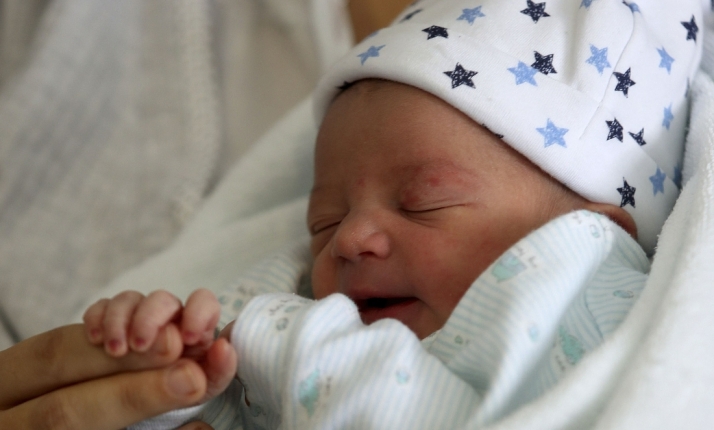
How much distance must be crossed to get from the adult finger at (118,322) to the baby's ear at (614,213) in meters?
0.67

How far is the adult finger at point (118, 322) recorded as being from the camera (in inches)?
27.3

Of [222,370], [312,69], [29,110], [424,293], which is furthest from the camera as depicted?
[312,69]

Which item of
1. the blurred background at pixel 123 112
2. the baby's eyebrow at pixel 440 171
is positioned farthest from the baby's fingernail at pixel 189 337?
the blurred background at pixel 123 112

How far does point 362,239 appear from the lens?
3.11ft

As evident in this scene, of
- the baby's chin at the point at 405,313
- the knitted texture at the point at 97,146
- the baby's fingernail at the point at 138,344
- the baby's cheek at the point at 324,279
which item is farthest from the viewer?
the knitted texture at the point at 97,146

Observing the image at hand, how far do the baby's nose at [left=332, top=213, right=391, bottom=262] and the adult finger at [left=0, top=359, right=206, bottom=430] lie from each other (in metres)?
0.32

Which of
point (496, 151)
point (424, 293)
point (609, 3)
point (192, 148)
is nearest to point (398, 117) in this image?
point (496, 151)

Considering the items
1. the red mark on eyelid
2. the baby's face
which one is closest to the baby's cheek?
the baby's face

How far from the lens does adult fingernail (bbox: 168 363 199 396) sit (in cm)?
Result: 69

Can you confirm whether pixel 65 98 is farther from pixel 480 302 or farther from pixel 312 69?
pixel 480 302

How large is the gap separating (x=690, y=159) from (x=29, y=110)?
1.37 m

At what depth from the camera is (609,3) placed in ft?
3.55

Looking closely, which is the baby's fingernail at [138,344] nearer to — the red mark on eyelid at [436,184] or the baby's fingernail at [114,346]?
the baby's fingernail at [114,346]

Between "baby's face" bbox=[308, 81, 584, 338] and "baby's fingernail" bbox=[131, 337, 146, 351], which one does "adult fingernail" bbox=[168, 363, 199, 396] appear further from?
"baby's face" bbox=[308, 81, 584, 338]
